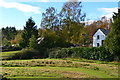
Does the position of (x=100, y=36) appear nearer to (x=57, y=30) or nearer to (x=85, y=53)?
(x=57, y=30)

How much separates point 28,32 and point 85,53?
2225 centimetres

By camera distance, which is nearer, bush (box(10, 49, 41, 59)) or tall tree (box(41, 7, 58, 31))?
bush (box(10, 49, 41, 59))

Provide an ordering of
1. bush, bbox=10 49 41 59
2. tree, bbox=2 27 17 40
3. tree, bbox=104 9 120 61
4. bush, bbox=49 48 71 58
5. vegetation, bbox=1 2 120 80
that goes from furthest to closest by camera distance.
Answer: tree, bbox=2 27 17 40 → bush, bbox=10 49 41 59 → bush, bbox=49 48 71 58 → vegetation, bbox=1 2 120 80 → tree, bbox=104 9 120 61

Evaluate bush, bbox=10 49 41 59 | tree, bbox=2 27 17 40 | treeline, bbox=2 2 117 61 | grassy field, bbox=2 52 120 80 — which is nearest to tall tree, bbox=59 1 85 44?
treeline, bbox=2 2 117 61

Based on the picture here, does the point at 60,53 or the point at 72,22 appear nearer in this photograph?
the point at 60,53

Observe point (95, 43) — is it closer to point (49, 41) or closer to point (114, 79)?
point (49, 41)

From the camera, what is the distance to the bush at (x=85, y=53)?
67.7 ft

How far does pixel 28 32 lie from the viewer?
42.9 meters

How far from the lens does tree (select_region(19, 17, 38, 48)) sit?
4086 cm

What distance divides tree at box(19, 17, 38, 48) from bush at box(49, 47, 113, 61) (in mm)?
12949

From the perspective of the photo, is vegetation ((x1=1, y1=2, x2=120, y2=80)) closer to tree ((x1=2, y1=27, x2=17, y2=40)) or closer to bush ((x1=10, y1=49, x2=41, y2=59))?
bush ((x1=10, y1=49, x2=41, y2=59))

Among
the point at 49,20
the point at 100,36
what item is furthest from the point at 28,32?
the point at 100,36

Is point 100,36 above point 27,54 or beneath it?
above

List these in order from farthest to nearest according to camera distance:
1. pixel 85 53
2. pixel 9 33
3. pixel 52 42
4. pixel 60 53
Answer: pixel 9 33, pixel 52 42, pixel 60 53, pixel 85 53
